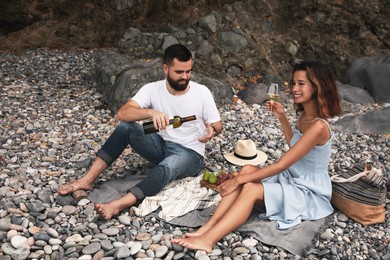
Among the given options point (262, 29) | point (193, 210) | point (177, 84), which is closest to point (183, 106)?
point (177, 84)

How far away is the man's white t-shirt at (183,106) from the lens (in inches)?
232

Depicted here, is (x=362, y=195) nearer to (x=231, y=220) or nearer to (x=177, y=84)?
(x=231, y=220)

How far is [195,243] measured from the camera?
452 centimetres

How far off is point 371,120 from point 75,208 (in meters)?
6.46

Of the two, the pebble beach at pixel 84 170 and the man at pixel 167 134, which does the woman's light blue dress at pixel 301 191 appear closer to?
the pebble beach at pixel 84 170

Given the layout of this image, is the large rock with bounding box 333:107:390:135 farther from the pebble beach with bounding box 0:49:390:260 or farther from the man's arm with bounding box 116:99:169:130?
the man's arm with bounding box 116:99:169:130

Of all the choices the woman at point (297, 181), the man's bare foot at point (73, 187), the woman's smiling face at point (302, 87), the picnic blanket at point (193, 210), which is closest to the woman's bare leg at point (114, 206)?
the picnic blanket at point (193, 210)

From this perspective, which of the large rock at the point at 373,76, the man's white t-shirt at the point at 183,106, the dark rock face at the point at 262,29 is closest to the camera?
the man's white t-shirt at the point at 183,106

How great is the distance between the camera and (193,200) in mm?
5586

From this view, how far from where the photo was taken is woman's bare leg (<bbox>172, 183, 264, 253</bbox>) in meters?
4.54

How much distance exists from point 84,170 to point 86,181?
82 centimetres

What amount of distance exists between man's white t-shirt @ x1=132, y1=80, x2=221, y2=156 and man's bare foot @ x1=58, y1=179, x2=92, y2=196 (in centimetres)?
123

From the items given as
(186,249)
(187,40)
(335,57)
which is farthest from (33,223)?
(335,57)

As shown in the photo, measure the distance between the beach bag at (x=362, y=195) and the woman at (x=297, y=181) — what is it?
0.22m
